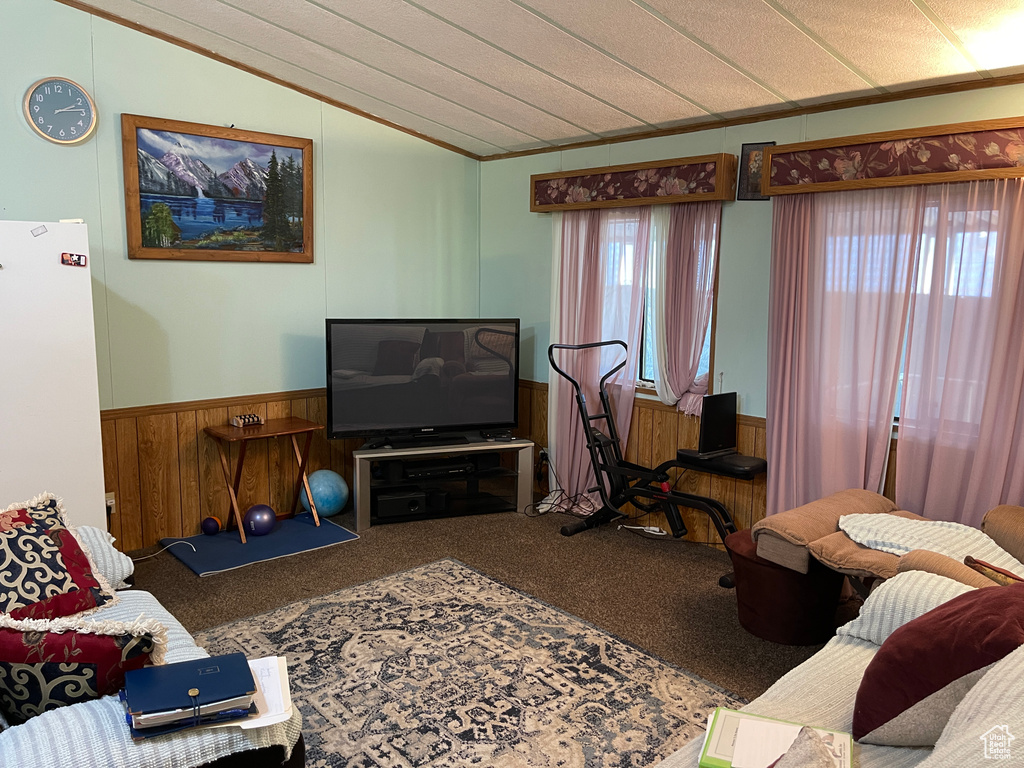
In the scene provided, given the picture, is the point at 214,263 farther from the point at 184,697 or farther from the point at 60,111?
the point at 184,697

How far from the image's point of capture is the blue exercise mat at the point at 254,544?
417 centimetres

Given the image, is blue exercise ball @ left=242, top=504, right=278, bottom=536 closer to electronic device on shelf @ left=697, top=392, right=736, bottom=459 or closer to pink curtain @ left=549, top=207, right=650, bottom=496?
pink curtain @ left=549, top=207, right=650, bottom=496

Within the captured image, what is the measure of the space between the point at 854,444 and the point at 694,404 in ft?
3.10

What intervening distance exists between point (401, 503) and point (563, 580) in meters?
1.34

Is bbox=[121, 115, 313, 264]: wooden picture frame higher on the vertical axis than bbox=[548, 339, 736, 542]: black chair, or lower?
higher

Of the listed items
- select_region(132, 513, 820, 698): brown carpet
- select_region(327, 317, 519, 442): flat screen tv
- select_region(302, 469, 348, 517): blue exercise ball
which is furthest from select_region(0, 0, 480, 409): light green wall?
select_region(132, 513, 820, 698): brown carpet

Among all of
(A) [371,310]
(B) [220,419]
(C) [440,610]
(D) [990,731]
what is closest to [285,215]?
(A) [371,310]

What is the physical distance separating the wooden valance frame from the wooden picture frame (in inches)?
110

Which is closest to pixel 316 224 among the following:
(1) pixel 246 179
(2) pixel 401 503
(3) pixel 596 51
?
(1) pixel 246 179

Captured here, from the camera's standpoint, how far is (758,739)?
176 cm

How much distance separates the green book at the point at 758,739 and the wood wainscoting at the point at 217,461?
256 centimetres

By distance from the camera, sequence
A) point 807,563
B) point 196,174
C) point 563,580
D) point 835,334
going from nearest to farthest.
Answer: point 807,563, point 835,334, point 563,580, point 196,174

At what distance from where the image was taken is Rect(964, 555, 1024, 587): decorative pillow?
2.48 meters

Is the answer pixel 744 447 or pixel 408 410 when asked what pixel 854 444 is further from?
pixel 408 410
